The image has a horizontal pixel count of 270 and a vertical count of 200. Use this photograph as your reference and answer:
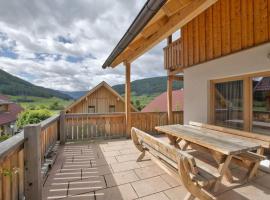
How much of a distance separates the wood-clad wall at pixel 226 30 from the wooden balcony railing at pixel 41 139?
112 inches

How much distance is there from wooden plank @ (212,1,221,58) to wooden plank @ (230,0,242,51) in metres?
0.37

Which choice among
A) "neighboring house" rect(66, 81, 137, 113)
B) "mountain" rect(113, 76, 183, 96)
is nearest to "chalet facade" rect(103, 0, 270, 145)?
"neighboring house" rect(66, 81, 137, 113)

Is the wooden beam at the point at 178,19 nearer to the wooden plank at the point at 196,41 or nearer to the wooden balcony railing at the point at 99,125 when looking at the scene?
the wooden plank at the point at 196,41

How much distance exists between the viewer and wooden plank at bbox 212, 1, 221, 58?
416 cm

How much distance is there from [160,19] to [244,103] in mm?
2662

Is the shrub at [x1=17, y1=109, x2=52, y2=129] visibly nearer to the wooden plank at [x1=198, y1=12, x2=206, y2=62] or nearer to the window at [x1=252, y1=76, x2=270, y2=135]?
the wooden plank at [x1=198, y1=12, x2=206, y2=62]

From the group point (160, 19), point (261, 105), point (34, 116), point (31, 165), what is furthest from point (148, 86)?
point (31, 165)

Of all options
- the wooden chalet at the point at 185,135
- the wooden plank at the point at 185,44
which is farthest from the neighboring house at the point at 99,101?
the wooden plank at the point at 185,44

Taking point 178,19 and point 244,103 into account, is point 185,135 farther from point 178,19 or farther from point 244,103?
point 178,19

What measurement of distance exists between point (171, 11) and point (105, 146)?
4.08m

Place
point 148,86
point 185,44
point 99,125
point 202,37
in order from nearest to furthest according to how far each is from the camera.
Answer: point 202,37, point 185,44, point 99,125, point 148,86

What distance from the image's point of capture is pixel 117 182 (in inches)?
111

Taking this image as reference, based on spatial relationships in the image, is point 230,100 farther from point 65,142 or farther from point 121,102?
point 121,102

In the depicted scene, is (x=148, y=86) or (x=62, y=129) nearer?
(x=62, y=129)
